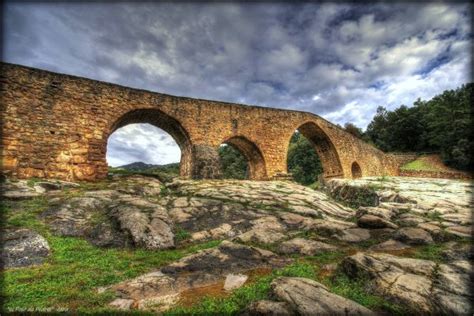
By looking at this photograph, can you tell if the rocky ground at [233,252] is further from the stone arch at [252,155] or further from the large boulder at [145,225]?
the stone arch at [252,155]

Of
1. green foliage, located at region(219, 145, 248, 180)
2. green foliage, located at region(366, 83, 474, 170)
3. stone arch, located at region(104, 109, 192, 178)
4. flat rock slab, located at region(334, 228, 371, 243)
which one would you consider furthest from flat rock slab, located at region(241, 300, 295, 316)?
green foliage, located at region(219, 145, 248, 180)

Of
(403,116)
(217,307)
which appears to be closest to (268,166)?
(217,307)

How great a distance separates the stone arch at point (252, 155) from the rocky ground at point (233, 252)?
6.74 metres

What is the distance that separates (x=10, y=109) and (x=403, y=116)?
142 feet

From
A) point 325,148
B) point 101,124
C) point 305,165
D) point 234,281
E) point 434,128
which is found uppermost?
point 434,128

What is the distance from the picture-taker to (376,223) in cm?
596

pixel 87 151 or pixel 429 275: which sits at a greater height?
pixel 87 151

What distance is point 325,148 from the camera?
19.6m

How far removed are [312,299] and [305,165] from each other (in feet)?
141

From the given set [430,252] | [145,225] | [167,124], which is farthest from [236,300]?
[167,124]

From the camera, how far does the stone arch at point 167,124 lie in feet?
39.1

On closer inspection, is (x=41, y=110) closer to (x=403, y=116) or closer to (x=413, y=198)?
(x=413, y=198)

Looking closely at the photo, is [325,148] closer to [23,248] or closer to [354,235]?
[354,235]

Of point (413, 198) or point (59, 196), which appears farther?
point (413, 198)
